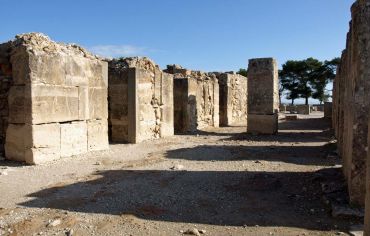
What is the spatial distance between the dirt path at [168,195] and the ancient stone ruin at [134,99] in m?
2.43

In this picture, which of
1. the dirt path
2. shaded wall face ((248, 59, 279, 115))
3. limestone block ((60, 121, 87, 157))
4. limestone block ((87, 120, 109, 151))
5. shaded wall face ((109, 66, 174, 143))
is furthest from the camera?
shaded wall face ((248, 59, 279, 115))

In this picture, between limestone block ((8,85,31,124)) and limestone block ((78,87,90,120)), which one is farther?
limestone block ((78,87,90,120))

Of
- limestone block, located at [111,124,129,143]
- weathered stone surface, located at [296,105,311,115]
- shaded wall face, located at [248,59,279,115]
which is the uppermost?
shaded wall face, located at [248,59,279,115]

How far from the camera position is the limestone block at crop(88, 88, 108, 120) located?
9.30 m

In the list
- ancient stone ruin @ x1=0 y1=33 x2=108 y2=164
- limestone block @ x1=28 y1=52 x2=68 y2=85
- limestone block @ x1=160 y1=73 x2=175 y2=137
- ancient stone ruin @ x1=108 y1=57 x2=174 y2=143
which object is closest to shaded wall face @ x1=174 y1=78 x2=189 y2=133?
limestone block @ x1=160 y1=73 x2=175 y2=137

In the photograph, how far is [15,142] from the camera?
7.68 meters

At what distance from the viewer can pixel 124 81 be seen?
1134 centimetres

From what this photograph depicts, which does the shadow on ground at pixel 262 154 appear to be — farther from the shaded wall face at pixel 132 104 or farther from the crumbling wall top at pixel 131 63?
the crumbling wall top at pixel 131 63

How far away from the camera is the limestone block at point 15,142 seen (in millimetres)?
7559

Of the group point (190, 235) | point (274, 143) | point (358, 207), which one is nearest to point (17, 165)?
point (190, 235)

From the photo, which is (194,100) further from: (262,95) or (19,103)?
(19,103)

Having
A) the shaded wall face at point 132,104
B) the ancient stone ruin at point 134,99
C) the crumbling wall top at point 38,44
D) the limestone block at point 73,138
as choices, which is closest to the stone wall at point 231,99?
the ancient stone ruin at point 134,99

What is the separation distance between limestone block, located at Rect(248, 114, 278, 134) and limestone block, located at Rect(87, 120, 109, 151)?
680 centimetres

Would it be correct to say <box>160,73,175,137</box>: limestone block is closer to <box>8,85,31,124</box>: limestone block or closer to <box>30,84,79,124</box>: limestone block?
<box>30,84,79,124</box>: limestone block
